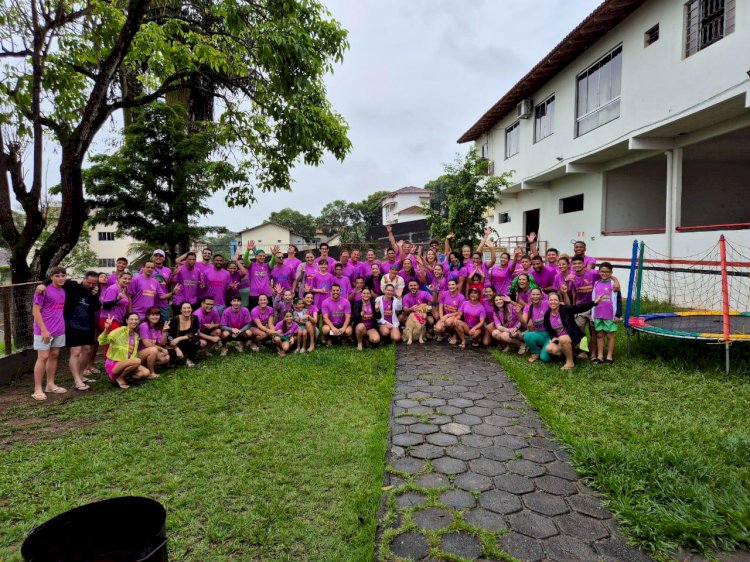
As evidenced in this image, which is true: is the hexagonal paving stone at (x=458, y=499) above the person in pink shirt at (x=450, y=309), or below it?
below

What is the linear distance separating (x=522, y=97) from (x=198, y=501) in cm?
1763

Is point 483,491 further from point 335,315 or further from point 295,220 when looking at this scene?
point 295,220

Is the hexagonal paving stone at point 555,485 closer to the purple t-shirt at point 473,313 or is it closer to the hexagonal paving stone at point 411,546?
the hexagonal paving stone at point 411,546

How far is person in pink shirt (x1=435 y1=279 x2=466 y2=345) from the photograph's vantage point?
312 inches

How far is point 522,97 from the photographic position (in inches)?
653

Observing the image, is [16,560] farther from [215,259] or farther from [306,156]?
[306,156]

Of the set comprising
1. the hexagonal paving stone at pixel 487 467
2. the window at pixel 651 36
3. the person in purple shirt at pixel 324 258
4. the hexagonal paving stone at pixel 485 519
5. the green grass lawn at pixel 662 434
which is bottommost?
the hexagonal paving stone at pixel 485 519

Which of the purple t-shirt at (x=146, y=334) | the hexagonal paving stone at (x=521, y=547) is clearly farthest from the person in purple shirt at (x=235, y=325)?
the hexagonal paving stone at (x=521, y=547)

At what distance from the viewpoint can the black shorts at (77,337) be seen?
6012mm

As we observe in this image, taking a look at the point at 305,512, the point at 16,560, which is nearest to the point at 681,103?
the point at 305,512

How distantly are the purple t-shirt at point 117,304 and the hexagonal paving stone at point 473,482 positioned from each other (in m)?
5.51

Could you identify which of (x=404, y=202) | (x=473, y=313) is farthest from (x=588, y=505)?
(x=404, y=202)

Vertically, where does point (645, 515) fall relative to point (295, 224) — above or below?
below

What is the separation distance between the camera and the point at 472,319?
25.5 ft
